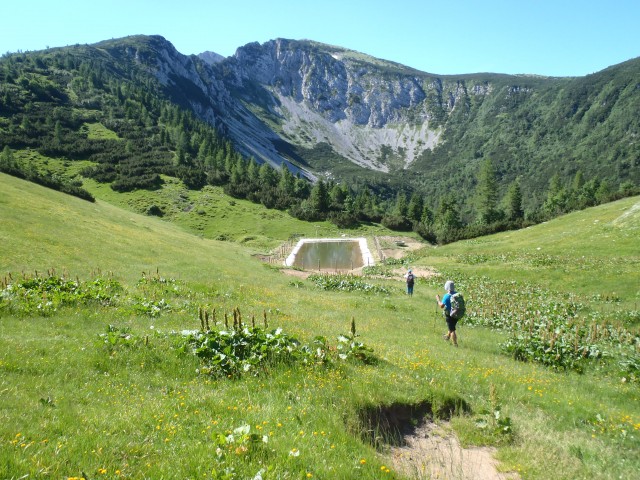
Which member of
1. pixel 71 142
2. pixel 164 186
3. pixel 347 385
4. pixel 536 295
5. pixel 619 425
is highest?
pixel 71 142

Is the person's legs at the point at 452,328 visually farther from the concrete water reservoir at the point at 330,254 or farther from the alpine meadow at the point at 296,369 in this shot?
the concrete water reservoir at the point at 330,254

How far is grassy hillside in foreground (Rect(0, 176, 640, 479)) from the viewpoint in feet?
17.5

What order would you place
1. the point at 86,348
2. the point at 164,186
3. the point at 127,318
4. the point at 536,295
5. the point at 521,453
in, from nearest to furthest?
the point at 521,453
the point at 86,348
the point at 127,318
the point at 536,295
the point at 164,186

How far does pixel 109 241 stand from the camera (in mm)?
34500

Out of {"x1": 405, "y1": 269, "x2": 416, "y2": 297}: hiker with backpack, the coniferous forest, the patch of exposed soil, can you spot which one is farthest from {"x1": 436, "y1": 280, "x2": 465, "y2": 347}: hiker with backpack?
the coniferous forest

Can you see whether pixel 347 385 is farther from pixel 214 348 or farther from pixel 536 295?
pixel 536 295

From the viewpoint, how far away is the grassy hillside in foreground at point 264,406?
534cm

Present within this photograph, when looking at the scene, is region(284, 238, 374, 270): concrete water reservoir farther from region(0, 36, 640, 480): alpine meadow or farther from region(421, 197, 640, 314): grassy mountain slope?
region(0, 36, 640, 480): alpine meadow

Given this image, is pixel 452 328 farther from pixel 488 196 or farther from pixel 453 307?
pixel 488 196

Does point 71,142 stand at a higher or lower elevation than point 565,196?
higher

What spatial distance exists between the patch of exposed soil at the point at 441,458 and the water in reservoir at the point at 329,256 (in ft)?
150

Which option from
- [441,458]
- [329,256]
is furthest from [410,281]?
[329,256]

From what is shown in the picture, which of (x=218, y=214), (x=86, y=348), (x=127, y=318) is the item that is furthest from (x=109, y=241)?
(x=218, y=214)

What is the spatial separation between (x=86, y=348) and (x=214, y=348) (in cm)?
329
